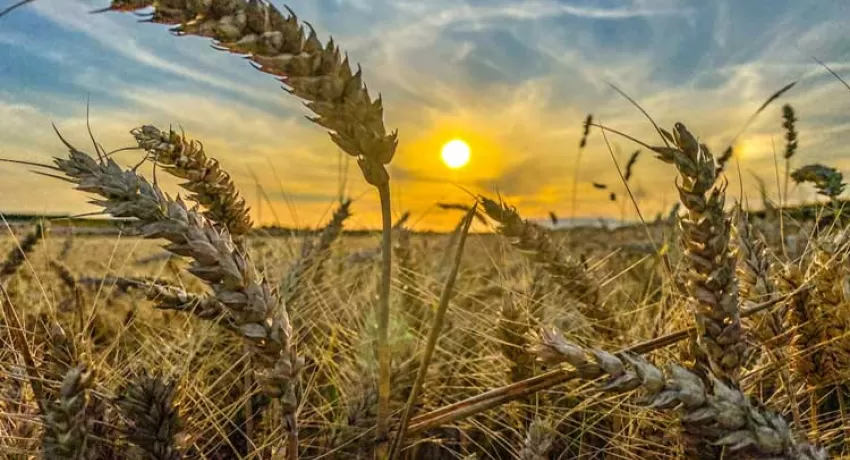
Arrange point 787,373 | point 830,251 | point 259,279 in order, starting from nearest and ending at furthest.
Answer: point 259,279 < point 787,373 < point 830,251

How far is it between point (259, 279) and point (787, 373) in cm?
111

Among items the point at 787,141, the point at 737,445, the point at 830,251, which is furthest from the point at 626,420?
the point at 787,141

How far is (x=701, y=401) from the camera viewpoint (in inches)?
39.2

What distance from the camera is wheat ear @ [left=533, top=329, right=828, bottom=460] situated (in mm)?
984

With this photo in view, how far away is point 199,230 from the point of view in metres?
→ 1.05

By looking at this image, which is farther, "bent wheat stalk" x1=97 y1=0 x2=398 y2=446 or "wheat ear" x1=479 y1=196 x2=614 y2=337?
"wheat ear" x1=479 y1=196 x2=614 y2=337

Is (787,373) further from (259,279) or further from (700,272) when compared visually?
(259,279)

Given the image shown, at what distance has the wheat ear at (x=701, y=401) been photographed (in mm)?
984

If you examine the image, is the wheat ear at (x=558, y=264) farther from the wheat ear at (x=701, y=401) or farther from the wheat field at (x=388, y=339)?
the wheat ear at (x=701, y=401)

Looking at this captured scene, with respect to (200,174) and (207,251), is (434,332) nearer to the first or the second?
(207,251)

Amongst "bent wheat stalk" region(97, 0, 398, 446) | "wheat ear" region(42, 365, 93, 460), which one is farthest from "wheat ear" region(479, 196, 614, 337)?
"wheat ear" region(42, 365, 93, 460)

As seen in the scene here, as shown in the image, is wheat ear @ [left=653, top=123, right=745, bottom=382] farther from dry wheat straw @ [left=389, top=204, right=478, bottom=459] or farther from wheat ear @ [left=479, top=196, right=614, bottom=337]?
wheat ear @ [left=479, top=196, right=614, bottom=337]

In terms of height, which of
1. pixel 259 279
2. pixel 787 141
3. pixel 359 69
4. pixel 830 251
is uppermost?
pixel 787 141

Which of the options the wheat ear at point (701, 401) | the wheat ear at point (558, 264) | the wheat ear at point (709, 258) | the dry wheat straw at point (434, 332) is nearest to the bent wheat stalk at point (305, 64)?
the dry wheat straw at point (434, 332)
